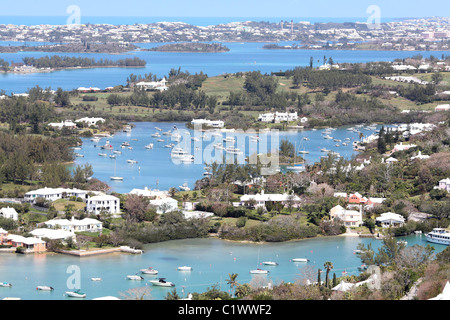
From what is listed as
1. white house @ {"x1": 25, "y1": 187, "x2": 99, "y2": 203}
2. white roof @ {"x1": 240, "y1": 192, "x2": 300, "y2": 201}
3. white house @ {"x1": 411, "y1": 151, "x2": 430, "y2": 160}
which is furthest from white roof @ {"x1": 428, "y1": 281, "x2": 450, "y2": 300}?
white house @ {"x1": 411, "y1": 151, "x2": 430, "y2": 160}

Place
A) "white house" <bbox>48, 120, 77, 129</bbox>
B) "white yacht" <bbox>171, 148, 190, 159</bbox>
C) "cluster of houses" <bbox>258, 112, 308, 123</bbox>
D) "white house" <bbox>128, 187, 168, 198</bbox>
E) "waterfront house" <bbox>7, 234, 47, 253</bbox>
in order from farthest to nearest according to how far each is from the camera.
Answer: "cluster of houses" <bbox>258, 112, 308, 123</bbox>
"white house" <bbox>48, 120, 77, 129</bbox>
"white yacht" <bbox>171, 148, 190, 159</bbox>
"white house" <bbox>128, 187, 168, 198</bbox>
"waterfront house" <bbox>7, 234, 47, 253</bbox>

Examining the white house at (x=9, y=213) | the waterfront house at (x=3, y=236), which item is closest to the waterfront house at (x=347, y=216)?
the white house at (x=9, y=213)

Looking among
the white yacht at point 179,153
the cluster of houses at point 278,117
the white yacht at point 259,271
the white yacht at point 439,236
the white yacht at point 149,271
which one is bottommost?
the cluster of houses at point 278,117

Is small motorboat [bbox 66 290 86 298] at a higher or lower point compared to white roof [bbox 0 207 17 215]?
lower

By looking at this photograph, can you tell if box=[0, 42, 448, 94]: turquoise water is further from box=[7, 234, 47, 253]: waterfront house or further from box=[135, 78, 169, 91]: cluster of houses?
box=[7, 234, 47, 253]: waterfront house

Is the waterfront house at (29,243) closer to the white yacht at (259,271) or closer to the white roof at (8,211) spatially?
the white roof at (8,211)
